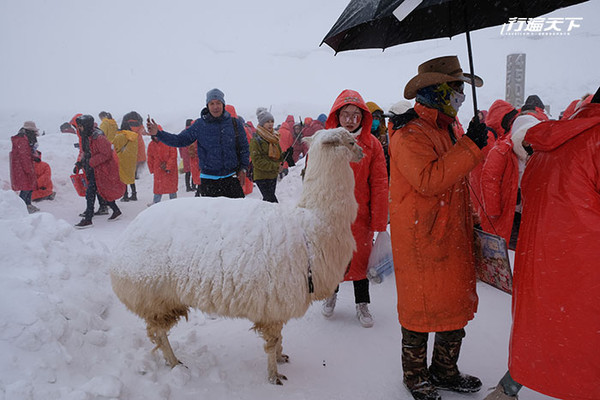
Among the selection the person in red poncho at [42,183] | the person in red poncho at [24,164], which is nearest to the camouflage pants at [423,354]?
the person in red poncho at [24,164]

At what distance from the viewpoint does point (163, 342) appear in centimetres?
264

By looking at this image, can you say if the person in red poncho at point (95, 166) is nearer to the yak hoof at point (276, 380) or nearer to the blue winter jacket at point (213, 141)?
the blue winter jacket at point (213, 141)

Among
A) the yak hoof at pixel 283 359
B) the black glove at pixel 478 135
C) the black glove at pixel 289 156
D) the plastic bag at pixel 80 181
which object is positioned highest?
the black glove at pixel 478 135

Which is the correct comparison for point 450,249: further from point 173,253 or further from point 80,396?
point 80,396

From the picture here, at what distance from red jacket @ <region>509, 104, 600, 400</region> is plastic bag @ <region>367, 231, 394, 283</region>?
4.61ft

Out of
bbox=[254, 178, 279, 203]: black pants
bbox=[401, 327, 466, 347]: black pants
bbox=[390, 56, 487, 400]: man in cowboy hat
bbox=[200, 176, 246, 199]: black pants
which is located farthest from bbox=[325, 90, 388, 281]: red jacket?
bbox=[254, 178, 279, 203]: black pants

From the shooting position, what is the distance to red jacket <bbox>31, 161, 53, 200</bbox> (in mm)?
8812

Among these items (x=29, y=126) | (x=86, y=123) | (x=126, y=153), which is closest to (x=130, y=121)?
(x=126, y=153)

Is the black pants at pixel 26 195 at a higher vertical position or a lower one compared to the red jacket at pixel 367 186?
lower

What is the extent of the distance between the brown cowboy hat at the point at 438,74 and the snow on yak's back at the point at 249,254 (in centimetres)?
61

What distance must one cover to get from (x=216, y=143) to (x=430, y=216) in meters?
3.03

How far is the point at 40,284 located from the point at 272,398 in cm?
206

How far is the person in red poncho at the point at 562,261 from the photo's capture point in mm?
1593

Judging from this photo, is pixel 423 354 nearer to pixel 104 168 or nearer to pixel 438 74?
pixel 438 74
